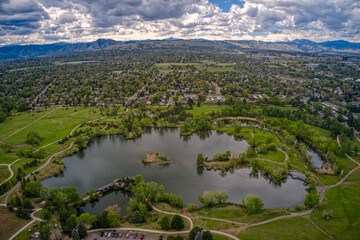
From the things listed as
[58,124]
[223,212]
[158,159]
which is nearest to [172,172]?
[158,159]

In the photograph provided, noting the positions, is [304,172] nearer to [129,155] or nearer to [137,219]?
[137,219]

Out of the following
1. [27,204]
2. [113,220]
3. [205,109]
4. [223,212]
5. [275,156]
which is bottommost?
[223,212]

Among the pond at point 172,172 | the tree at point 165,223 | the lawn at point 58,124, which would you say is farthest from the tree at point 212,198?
the lawn at point 58,124

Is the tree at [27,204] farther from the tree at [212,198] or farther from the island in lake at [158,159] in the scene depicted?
the tree at [212,198]

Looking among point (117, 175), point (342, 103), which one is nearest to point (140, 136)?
point (117, 175)

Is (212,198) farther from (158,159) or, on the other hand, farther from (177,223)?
(158,159)

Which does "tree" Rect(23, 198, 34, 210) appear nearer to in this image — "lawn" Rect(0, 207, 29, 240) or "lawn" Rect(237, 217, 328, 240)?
"lawn" Rect(0, 207, 29, 240)
